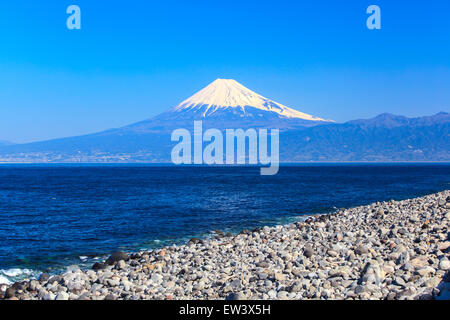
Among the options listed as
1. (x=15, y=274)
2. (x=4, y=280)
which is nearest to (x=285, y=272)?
(x=4, y=280)

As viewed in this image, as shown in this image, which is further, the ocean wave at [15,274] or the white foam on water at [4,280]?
the ocean wave at [15,274]

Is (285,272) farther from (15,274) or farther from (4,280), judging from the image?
(15,274)

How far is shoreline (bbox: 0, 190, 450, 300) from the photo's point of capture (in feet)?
27.0

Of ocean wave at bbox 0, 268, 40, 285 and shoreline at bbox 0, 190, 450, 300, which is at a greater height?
shoreline at bbox 0, 190, 450, 300

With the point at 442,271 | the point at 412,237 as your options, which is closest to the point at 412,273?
the point at 442,271

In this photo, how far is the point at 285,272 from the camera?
1006 cm

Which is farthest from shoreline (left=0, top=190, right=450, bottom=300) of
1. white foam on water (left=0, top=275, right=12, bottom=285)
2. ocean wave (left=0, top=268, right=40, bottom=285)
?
ocean wave (left=0, top=268, right=40, bottom=285)

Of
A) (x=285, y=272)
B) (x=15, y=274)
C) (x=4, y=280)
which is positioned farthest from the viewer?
(x=15, y=274)

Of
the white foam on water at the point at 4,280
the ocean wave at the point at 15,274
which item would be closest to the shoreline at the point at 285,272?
the white foam on water at the point at 4,280

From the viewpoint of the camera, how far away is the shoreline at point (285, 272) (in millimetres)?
8219

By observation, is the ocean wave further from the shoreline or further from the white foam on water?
the shoreline

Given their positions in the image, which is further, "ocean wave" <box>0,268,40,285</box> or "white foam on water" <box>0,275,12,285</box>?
"ocean wave" <box>0,268,40,285</box>

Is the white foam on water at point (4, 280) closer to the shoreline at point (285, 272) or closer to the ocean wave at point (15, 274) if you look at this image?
the ocean wave at point (15, 274)
